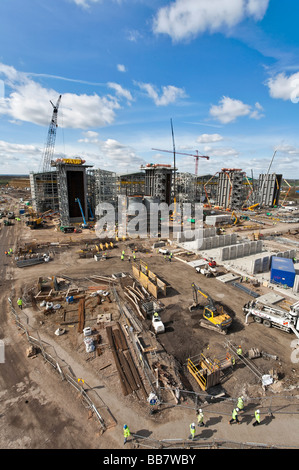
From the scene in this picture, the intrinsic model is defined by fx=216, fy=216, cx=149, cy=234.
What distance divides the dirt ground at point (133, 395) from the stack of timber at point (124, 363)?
16.9 inches

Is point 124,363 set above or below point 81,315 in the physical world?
below

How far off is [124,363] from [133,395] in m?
2.56

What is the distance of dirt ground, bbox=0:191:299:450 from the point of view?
1170 centimetres

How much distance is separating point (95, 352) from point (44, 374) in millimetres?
3753

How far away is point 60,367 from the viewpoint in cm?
1597

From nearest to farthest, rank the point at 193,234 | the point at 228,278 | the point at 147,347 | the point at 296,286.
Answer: the point at 147,347 < the point at 296,286 < the point at 228,278 < the point at 193,234

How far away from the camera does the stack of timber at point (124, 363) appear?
1440 centimetres

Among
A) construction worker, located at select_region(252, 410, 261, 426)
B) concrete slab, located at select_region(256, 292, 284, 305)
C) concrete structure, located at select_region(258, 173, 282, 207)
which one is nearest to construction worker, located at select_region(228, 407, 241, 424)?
construction worker, located at select_region(252, 410, 261, 426)

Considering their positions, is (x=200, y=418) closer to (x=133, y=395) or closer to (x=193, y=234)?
(x=133, y=395)

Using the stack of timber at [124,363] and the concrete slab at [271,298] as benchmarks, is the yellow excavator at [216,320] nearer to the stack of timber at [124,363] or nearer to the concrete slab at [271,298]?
the concrete slab at [271,298]

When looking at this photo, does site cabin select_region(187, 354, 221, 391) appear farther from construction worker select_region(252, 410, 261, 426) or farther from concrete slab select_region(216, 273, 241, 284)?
concrete slab select_region(216, 273, 241, 284)

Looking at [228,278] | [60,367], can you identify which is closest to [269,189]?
[228,278]
